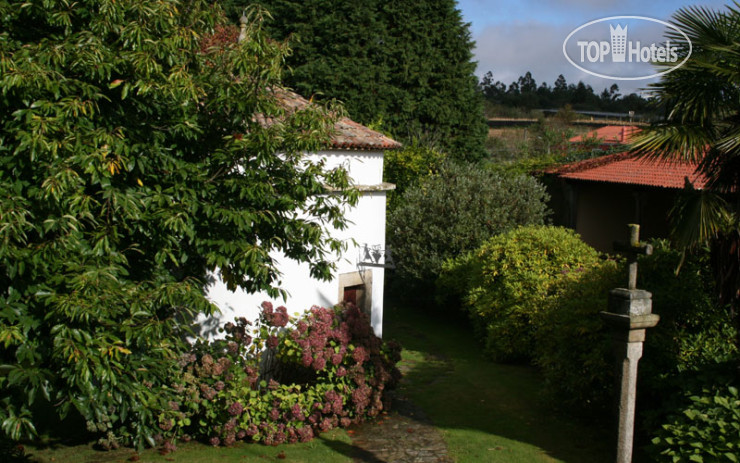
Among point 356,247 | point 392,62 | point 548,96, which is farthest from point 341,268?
point 548,96

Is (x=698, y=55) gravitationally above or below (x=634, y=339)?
above

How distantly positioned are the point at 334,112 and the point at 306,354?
3568 millimetres

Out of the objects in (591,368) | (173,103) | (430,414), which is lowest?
(430,414)

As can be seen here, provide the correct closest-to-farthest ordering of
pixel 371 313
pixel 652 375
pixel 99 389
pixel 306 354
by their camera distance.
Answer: pixel 99 389 < pixel 652 375 < pixel 306 354 < pixel 371 313

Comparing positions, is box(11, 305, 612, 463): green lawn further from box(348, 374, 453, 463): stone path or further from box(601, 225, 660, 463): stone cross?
box(601, 225, 660, 463): stone cross

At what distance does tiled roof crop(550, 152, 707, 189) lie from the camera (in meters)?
17.5

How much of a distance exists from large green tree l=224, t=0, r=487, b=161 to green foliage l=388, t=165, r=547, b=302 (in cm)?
664

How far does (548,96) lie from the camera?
66.9 meters

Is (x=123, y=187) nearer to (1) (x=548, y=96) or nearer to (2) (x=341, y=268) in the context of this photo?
(2) (x=341, y=268)

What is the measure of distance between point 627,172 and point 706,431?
13735 millimetres

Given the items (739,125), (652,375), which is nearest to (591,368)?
(652,375)

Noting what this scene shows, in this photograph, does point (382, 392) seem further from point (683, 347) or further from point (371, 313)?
point (683, 347)

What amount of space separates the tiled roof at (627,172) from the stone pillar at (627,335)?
34.7 feet

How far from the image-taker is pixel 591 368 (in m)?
9.59
